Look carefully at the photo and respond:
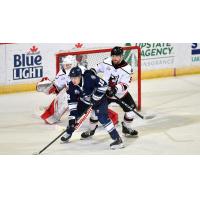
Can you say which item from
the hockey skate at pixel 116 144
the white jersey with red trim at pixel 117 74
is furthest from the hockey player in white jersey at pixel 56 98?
the hockey skate at pixel 116 144

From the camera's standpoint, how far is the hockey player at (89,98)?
514 centimetres

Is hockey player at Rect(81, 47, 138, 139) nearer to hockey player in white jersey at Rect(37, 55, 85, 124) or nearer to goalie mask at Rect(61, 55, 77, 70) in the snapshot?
goalie mask at Rect(61, 55, 77, 70)

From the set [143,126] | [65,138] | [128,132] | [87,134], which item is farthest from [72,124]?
[143,126]

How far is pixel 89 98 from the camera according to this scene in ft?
17.2

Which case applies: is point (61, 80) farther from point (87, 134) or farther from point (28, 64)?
point (28, 64)

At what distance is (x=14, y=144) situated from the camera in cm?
529

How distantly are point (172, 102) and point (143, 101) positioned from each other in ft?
0.96

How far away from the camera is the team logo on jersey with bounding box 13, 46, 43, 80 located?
646 cm

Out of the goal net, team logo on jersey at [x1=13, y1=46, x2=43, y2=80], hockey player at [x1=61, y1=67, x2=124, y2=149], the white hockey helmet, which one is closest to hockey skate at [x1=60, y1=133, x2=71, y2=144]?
hockey player at [x1=61, y1=67, x2=124, y2=149]

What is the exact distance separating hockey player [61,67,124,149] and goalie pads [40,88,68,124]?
0.56 metres

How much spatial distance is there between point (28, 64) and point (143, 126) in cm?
140

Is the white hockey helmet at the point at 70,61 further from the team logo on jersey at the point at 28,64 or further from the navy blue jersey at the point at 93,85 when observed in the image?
the team logo on jersey at the point at 28,64
